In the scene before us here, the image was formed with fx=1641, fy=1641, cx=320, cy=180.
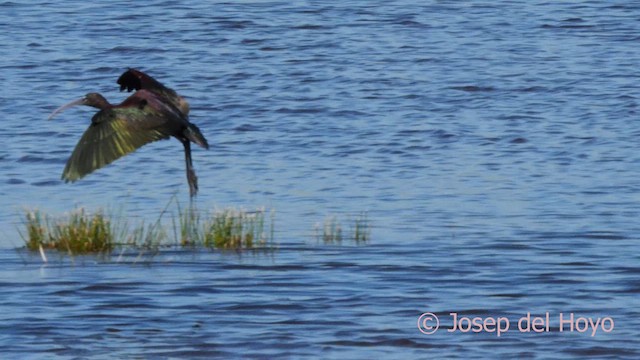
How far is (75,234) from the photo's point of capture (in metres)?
11.5

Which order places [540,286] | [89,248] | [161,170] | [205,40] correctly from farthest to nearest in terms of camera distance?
[205,40]
[161,170]
[89,248]
[540,286]

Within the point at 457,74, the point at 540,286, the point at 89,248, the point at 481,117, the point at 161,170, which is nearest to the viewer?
the point at 540,286

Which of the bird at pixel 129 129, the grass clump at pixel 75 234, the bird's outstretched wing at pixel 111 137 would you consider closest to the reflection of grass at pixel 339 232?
the bird at pixel 129 129

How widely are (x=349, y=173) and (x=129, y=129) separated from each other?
398cm

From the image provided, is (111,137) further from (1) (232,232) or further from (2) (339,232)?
(2) (339,232)

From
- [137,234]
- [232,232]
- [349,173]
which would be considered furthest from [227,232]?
[349,173]

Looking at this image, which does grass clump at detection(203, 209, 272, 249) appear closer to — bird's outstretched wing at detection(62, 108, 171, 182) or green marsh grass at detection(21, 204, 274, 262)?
green marsh grass at detection(21, 204, 274, 262)

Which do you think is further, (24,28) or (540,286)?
(24,28)

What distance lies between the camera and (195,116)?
63.2ft

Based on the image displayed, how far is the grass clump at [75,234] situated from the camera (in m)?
11.5

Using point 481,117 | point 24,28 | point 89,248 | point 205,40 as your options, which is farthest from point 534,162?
point 24,28

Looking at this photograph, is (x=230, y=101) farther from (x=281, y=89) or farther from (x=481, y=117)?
(x=481, y=117)

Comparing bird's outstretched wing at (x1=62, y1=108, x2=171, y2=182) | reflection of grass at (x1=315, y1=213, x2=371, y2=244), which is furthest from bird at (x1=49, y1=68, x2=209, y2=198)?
reflection of grass at (x1=315, y1=213, x2=371, y2=244)

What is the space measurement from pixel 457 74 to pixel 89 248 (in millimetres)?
11113
